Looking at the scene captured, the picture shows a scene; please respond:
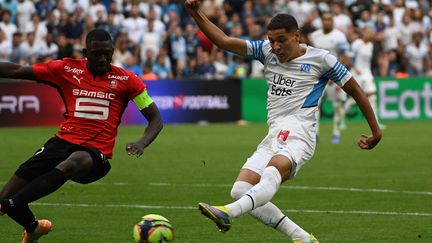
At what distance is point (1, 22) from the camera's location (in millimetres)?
30156

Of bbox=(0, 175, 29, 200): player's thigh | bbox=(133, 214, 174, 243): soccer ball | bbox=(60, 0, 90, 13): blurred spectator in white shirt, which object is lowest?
bbox=(60, 0, 90, 13): blurred spectator in white shirt

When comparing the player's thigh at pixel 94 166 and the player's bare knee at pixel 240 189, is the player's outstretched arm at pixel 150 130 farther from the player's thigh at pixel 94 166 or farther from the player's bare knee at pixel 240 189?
the player's bare knee at pixel 240 189

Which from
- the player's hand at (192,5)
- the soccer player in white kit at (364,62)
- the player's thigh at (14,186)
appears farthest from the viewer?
the soccer player in white kit at (364,62)

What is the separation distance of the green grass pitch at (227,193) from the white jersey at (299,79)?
1585mm

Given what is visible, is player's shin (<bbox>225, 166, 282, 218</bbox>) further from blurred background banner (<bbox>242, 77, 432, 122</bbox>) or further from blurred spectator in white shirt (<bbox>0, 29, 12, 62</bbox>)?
blurred background banner (<bbox>242, 77, 432, 122</bbox>)

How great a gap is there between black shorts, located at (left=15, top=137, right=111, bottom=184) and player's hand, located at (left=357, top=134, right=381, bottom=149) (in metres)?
2.42

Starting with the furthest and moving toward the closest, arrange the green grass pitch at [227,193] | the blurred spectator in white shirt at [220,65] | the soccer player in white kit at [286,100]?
1. the blurred spectator in white shirt at [220,65]
2. the green grass pitch at [227,193]
3. the soccer player in white kit at [286,100]

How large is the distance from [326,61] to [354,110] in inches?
868

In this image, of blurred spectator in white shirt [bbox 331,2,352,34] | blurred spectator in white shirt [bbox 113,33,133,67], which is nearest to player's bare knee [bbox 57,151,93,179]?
blurred spectator in white shirt [bbox 113,33,133,67]

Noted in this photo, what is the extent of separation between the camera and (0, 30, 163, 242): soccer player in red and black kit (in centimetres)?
991

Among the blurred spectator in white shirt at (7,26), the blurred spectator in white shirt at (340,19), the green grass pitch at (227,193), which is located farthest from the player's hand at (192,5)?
the blurred spectator in white shirt at (340,19)

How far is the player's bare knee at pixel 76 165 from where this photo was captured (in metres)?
9.82

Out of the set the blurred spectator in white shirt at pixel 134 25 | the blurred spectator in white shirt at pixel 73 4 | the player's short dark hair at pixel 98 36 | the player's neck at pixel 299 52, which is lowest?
the blurred spectator in white shirt at pixel 134 25

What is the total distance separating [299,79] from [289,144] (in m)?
0.67
